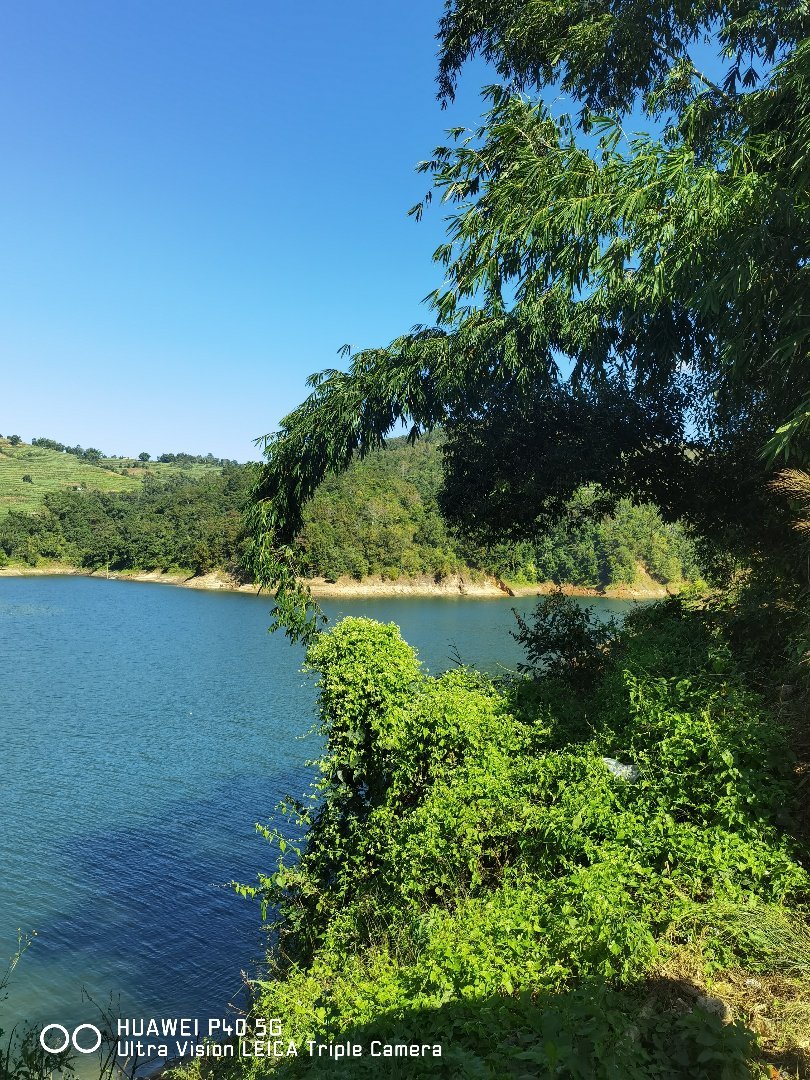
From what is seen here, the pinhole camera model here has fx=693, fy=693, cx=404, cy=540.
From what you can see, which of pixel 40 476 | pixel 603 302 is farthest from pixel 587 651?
pixel 40 476

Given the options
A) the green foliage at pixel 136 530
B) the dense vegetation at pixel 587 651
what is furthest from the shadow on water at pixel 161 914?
the green foliage at pixel 136 530

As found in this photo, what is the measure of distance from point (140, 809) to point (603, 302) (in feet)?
41.1

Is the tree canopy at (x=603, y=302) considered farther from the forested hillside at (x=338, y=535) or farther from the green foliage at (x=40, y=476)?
the green foliage at (x=40, y=476)

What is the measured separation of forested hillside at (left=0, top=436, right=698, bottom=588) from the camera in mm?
63031

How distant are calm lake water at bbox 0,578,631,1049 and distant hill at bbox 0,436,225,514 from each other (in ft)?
259

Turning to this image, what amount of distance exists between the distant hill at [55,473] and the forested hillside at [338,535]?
7004 mm

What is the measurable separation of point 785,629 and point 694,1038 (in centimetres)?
539

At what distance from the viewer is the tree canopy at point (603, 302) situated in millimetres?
6398

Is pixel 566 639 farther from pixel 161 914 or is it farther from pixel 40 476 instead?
pixel 40 476

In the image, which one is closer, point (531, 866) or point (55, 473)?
point (531, 866)

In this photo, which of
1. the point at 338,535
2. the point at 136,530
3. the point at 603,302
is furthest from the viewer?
the point at 136,530

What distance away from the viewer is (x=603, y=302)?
821cm

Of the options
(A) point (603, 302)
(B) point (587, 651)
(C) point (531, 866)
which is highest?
(A) point (603, 302)

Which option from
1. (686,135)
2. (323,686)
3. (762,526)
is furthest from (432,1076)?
(686,135)
